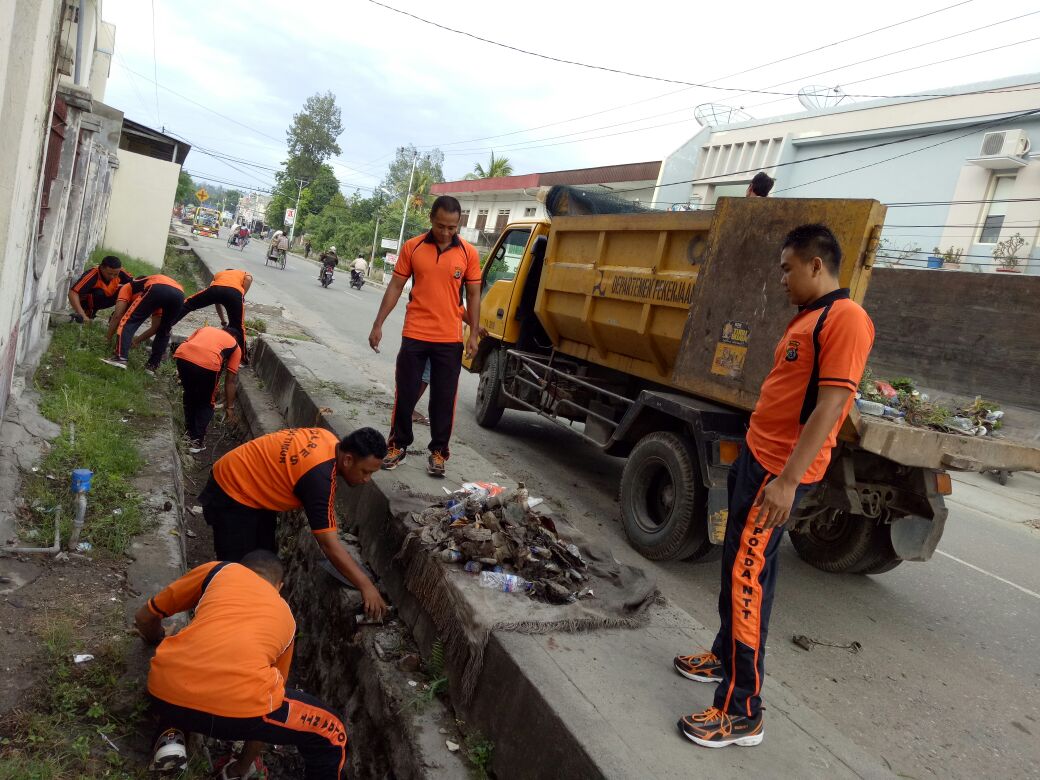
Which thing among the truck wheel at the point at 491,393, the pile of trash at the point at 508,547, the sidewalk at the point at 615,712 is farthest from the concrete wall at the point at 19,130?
the truck wheel at the point at 491,393

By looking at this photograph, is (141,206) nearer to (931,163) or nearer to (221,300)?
(221,300)

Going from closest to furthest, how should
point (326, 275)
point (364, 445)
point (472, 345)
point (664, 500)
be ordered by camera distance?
point (364, 445)
point (472, 345)
point (664, 500)
point (326, 275)

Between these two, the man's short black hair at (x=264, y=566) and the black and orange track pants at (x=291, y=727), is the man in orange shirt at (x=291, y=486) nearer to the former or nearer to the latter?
the man's short black hair at (x=264, y=566)

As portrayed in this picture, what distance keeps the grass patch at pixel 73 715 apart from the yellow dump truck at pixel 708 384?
304 centimetres

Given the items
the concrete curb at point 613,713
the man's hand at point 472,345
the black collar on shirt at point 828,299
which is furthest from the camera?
the man's hand at point 472,345

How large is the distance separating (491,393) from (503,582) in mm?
4714

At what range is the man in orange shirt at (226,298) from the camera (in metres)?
6.70

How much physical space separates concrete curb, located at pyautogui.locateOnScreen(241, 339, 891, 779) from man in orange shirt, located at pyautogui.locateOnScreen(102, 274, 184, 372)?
5.04 m

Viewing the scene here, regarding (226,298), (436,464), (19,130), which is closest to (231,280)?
(226,298)

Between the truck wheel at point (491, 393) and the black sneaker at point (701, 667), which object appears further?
the truck wheel at point (491, 393)

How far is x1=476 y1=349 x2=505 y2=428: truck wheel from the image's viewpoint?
7.69 metres

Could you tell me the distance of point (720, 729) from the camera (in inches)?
91.5

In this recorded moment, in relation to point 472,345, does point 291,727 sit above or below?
below

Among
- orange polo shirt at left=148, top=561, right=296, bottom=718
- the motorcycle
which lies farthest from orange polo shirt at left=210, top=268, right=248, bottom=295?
the motorcycle
